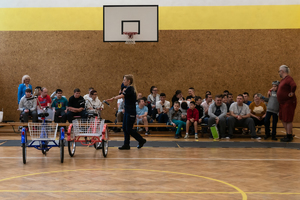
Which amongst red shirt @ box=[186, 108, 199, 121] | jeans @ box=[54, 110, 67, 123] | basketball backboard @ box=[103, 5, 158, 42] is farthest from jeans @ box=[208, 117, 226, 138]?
jeans @ box=[54, 110, 67, 123]

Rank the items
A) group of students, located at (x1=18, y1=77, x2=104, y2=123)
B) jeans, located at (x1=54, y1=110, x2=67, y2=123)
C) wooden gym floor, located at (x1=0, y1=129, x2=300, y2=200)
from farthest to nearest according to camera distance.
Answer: jeans, located at (x1=54, y1=110, x2=67, y2=123) < group of students, located at (x1=18, y1=77, x2=104, y2=123) < wooden gym floor, located at (x1=0, y1=129, x2=300, y2=200)

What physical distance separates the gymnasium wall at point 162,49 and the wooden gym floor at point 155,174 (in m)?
6.13

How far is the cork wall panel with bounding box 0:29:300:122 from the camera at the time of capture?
13.4m

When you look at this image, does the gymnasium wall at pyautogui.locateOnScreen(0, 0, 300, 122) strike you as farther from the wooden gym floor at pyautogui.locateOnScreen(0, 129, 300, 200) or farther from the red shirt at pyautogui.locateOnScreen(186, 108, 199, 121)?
the wooden gym floor at pyautogui.locateOnScreen(0, 129, 300, 200)

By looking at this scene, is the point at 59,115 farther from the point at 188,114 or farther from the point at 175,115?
the point at 188,114

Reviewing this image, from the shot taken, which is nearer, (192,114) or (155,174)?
(155,174)

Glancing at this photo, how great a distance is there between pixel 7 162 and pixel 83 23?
8.24 m

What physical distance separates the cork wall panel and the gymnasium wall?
4 cm

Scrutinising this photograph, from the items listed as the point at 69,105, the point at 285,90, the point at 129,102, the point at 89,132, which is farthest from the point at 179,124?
the point at 89,132

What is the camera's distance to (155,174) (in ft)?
17.6

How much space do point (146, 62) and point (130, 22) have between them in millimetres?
1749

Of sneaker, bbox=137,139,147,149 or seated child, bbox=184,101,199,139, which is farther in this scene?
seated child, bbox=184,101,199,139

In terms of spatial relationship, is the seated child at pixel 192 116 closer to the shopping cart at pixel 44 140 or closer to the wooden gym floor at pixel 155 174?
the wooden gym floor at pixel 155 174

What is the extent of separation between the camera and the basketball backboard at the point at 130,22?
12508 millimetres
